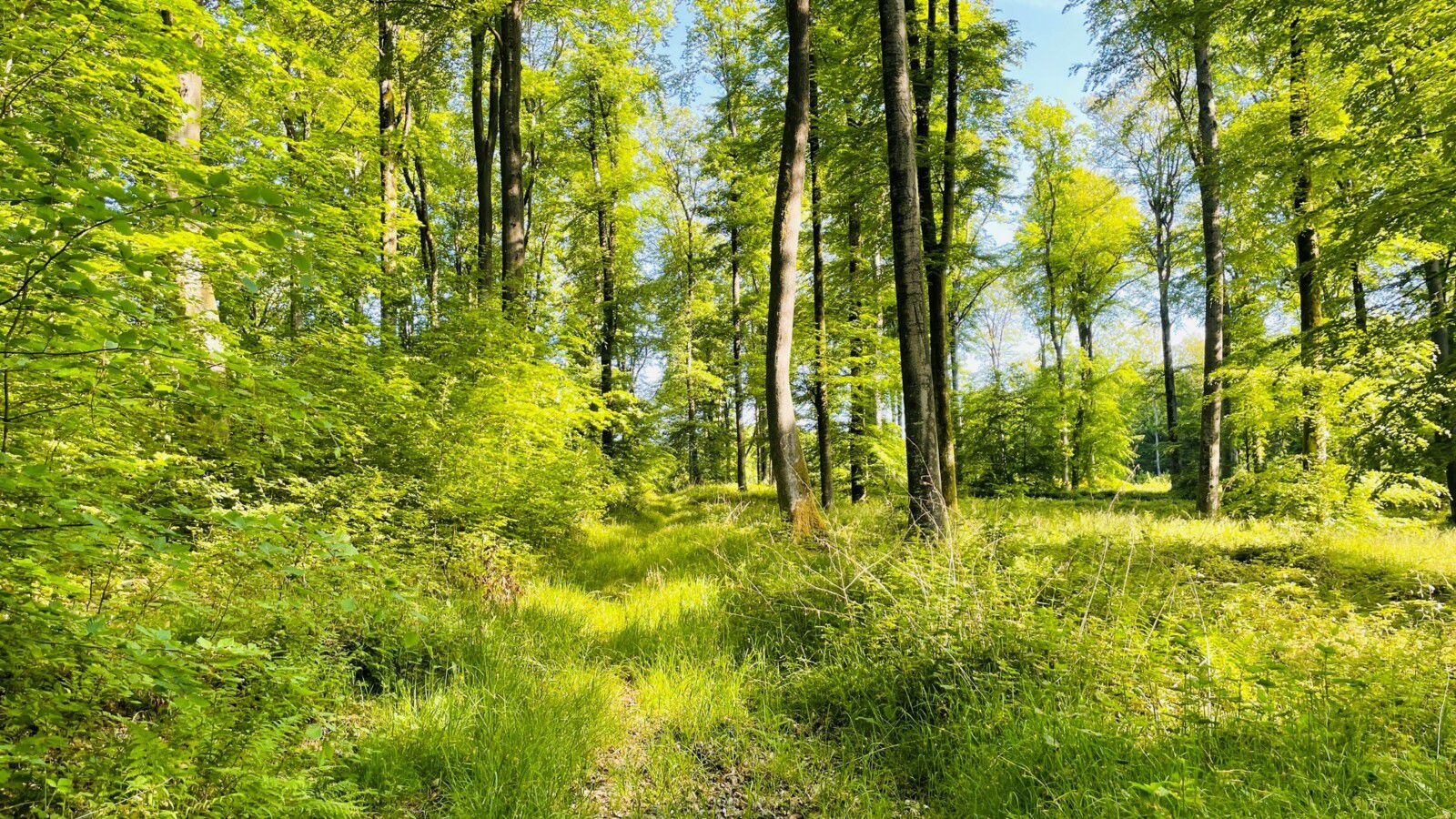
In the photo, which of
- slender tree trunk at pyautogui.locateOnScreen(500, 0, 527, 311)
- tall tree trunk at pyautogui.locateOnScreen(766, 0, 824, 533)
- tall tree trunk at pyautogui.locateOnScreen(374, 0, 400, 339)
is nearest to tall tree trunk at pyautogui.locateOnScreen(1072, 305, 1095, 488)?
tall tree trunk at pyautogui.locateOnScreen(766, 0, 824, 533)

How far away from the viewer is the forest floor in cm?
231

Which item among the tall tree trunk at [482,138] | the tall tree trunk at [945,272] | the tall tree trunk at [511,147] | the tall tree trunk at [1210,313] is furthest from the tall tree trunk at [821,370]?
the tall tree trunk at [482,138]

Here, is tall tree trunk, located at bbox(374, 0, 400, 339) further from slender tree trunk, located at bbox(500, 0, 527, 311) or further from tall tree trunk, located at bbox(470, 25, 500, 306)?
slender tree trunk, located at bbox(500, 0, 527, 311)

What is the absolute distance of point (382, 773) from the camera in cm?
258

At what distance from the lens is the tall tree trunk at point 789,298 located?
22.4ft

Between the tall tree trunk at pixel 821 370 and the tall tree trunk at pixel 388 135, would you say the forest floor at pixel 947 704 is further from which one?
the tall tree trunk at pixel 388 135

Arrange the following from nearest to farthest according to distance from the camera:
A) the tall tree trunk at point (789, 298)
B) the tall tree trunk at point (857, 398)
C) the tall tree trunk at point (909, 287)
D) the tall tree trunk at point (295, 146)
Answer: the tall tree trunk at point (909, 287)
the tall tree trunk at point (295, 146)
the tall tree trunk at point (789, 298)
the tall tree trunk at point (857, 398)

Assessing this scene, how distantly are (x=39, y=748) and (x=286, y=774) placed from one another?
0.77m

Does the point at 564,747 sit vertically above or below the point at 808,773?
above

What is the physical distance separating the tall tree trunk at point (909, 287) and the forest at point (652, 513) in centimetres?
4

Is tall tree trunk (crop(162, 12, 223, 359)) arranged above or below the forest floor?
above

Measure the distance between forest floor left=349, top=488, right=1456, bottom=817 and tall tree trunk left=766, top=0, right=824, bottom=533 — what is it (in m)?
1.79

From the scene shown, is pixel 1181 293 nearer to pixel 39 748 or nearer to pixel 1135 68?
pixel 1135 68

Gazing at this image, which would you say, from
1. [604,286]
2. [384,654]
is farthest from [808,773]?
[604,286]
